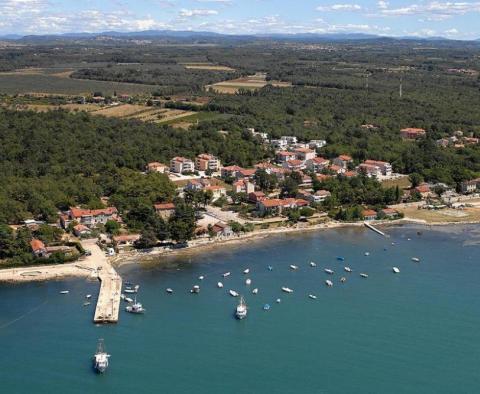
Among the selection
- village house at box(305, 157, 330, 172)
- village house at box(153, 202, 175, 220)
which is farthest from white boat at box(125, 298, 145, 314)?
village house at box(305, 157, 330, 172)

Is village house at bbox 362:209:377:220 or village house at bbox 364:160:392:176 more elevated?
village house at bbox 364:160:392:176

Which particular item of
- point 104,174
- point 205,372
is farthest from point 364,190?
point 205,372

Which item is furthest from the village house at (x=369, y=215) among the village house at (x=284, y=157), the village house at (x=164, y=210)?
the village house at (x=284, y=157)

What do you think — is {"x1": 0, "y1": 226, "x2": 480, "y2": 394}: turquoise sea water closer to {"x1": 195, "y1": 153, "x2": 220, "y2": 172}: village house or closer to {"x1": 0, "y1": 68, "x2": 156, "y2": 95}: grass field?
{"x1": 195, "y1": 153, "x2": 220, "y2": 172}: village house

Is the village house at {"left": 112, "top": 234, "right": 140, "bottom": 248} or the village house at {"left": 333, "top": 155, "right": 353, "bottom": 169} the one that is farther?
the village house at {"left": 333, "top": 155, "right": 353, "bottom": 169}

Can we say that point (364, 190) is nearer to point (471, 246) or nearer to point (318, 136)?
point (471, 246)

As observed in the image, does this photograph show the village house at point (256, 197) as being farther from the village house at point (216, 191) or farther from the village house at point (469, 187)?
the village house at point (469, 187)
